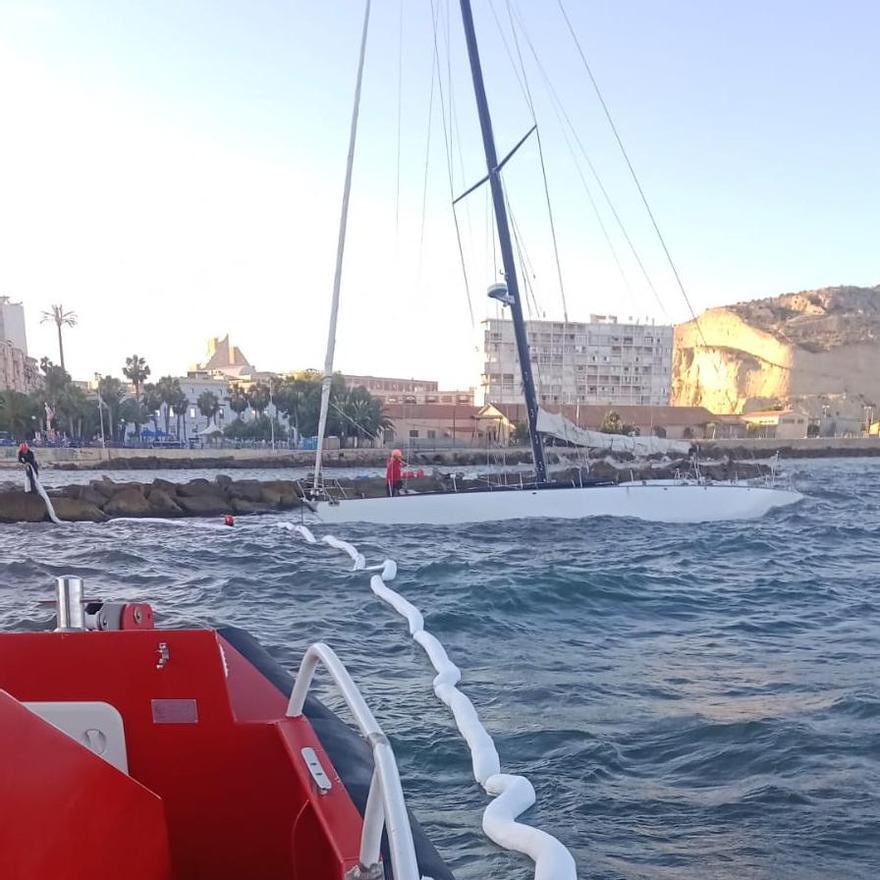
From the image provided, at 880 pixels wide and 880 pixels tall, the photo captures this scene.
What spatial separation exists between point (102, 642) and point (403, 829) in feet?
5.76

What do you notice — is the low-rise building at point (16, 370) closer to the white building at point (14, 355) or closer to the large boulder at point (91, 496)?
the white building at point (14, 355)

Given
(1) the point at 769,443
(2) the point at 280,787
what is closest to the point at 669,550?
(2) the point at 280,787

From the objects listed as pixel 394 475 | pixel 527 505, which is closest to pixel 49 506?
pixel 394 475

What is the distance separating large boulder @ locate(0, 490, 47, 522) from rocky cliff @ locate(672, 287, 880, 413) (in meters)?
126

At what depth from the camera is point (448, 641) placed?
8.77m

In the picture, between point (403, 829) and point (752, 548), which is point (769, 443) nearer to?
point (752, 548)

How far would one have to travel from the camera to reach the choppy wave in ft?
14.8

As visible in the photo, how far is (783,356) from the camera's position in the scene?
14550cm

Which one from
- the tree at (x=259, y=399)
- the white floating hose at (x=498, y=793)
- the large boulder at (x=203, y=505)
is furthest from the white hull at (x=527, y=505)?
the tree at (x=259, y=399)

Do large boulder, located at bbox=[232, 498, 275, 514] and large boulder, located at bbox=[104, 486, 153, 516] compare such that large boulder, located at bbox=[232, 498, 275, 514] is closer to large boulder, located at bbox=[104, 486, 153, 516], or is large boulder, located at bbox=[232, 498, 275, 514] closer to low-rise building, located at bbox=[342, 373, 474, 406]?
large boulder, located at bbox=[104, 486, 153, 516]

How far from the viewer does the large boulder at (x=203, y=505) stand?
1054 inches

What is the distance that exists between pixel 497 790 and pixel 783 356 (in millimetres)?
155420

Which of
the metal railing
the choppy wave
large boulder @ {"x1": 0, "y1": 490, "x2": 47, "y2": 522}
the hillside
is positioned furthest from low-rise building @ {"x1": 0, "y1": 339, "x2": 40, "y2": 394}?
the hillside

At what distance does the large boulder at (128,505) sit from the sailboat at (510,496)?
808 cm
